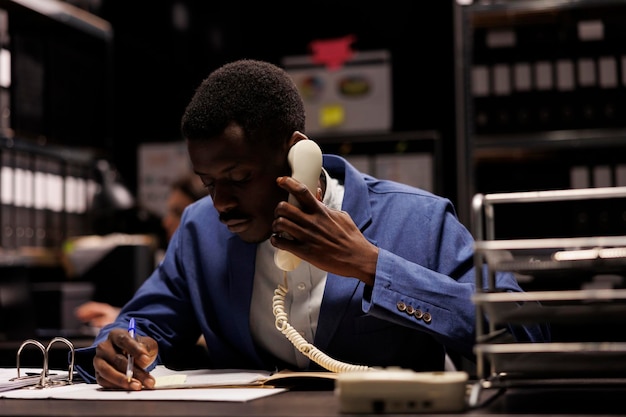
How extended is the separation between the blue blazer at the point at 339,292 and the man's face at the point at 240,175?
0.16 metres

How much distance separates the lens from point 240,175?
51.8 inches

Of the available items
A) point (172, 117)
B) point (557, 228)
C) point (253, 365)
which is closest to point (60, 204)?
point (172, 117)

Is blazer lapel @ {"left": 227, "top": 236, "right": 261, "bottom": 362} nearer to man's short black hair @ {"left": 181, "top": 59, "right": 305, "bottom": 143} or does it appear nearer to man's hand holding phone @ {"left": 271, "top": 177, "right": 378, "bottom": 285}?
man's short black hair @ {"left": 181, "top": 59, "right": 305, "bottom": 143}

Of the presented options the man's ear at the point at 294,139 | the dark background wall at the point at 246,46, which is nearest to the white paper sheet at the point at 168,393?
the man's ear at the point at 294,139

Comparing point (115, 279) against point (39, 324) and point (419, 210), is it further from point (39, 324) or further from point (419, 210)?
point (419, 210)

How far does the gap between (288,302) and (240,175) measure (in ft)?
0.90

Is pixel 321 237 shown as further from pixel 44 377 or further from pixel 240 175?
pixel 44 377

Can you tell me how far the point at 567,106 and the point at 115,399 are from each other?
96.2 inches

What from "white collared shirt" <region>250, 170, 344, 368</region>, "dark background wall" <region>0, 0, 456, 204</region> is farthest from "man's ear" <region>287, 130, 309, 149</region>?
"dark background wall" <region>0, 0, 456, 204</region>

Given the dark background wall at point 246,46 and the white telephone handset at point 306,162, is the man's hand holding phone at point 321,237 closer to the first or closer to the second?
the white telephone handset at point 306,162

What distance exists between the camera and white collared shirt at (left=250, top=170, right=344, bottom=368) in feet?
4.75

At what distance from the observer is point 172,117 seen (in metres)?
4.79

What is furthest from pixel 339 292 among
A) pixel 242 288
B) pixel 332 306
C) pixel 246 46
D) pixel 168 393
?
pixel 246 46

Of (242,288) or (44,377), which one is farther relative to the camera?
(242,288)
